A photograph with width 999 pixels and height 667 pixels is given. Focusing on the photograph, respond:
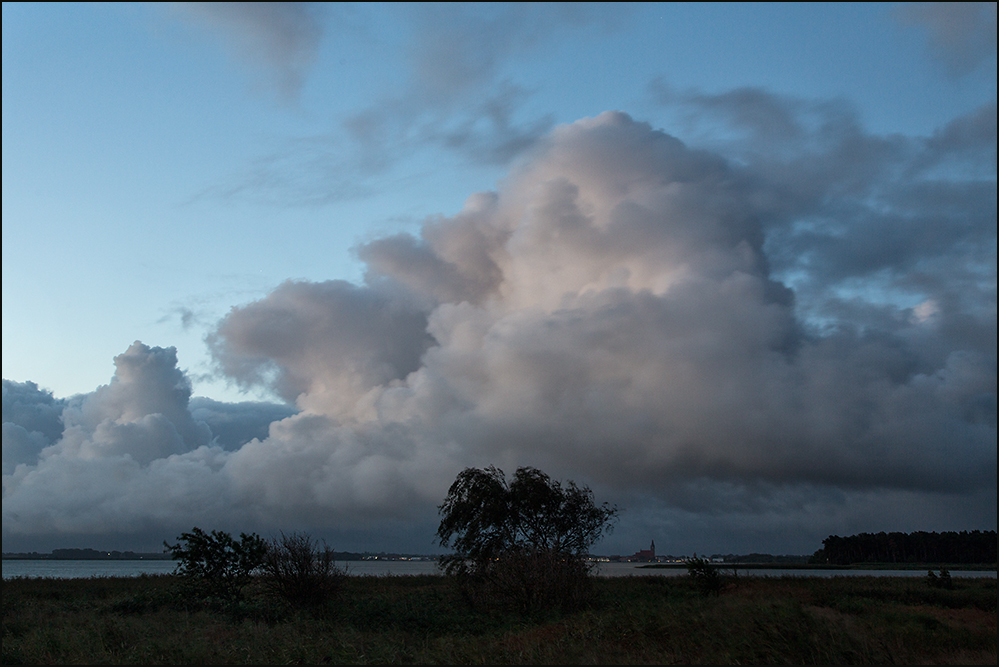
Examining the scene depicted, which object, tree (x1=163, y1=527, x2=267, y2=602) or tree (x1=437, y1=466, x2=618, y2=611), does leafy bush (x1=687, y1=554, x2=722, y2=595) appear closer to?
tree (x1=437, y1=466, x2=618, y2=611)

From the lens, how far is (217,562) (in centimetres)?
3856

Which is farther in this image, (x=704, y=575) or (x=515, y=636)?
(x=704, y=575)

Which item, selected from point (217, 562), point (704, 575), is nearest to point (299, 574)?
point (217, 562)

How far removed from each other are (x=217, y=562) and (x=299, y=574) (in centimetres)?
791

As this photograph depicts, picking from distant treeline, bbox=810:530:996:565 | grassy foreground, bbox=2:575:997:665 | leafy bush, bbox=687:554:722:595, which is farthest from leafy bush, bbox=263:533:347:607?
distant treeline, bbox=810:530:996:565

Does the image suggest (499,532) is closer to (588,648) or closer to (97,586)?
(588,648)

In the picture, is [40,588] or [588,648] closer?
[588,648]

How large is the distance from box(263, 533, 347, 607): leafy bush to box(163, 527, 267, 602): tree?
331 cm

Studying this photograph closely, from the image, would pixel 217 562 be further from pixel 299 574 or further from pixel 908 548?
pixel 908 548

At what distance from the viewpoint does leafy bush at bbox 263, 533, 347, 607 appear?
33.5 m

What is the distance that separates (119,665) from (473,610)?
18.4 m

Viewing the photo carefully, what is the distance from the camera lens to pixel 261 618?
30.0 m

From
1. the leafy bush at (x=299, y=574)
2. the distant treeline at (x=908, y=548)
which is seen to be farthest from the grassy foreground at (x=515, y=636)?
the distant treeline at (x=908, y=548)

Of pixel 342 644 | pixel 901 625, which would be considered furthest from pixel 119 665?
pixel 901 625
